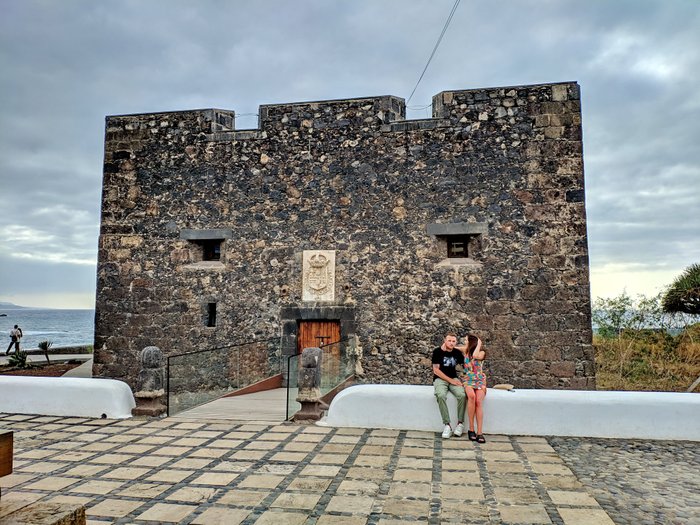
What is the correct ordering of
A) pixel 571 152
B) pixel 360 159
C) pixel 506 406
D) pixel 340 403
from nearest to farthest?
1. pixel 506 406
2. pixel 340 403
3. pixel 571 152
4. pixel 360 159

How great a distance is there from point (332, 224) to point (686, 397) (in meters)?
5.66

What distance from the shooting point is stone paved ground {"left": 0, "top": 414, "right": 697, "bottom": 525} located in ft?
11.7

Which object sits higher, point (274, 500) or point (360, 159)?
point (360, 159)

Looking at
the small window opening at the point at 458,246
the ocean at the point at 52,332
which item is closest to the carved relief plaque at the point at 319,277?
the small window opening at the point at 458,246

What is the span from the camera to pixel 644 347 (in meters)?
12.0

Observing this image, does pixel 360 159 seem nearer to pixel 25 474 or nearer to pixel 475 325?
pixel 475 325

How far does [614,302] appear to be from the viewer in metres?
12.4

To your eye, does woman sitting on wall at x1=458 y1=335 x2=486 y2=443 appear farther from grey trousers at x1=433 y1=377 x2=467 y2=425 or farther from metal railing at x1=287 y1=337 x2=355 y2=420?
metal railing at x1=287 y1=337 x2=355 y2=420

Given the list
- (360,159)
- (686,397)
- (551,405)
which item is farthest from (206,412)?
(686,397)

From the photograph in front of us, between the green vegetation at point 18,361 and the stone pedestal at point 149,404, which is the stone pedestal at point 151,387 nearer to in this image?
the stone pedestal at point 149,404

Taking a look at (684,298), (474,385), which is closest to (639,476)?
(474,385)

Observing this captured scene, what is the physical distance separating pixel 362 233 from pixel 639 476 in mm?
5698

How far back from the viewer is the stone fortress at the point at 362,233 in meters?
8.59

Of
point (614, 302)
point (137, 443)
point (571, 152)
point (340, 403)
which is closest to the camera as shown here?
point (137, 443)
